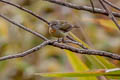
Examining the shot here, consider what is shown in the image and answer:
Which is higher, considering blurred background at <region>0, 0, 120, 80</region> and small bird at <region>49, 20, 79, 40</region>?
small bird at <region>49, 20, 79, 40</region>

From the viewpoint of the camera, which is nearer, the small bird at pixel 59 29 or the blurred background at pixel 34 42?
the small bird at pixel 59 29

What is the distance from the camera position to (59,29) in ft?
5.86

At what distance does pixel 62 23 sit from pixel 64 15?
6.63ft

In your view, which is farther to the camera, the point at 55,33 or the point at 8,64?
the point at 8,64

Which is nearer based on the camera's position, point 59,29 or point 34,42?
point 59,29

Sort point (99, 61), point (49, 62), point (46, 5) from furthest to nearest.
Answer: point (46, 5) < point (49, 62) < point (99, 61)

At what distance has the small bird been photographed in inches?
67.2

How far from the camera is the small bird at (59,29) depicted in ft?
5.60

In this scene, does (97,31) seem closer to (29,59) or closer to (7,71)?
(29,59)

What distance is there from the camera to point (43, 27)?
3.76 meters

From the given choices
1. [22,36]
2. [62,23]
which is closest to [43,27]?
[22,36]

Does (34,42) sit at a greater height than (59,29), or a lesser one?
lesser

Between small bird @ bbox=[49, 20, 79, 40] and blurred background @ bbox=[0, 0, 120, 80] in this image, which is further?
blurred background @ bbox=[0, 0, 120, 80]

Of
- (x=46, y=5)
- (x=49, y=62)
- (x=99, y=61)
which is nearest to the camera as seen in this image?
(x=99, y=61)
